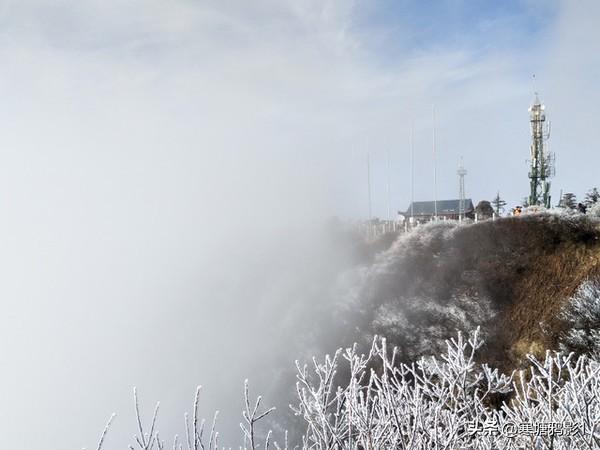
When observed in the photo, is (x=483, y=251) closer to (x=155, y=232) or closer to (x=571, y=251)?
(x=571, y=251)

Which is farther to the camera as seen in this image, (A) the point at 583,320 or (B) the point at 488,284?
(B) the point at 488,284

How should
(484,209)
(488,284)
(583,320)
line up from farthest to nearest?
Result: (484,209)
(488,284)
(583,320)

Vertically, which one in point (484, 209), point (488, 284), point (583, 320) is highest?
point (484, 209)

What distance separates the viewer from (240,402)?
26812mm

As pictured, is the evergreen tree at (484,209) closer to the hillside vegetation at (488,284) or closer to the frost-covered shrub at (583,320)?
the hillside vegetation at (488,284)

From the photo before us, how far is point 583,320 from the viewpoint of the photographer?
23406mm

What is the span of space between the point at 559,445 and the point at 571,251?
27.8m

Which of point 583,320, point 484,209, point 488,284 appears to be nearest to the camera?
point 583,320

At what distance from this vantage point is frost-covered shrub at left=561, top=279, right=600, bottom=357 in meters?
21.8

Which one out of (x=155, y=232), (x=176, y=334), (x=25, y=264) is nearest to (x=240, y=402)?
(x=176, y=334)

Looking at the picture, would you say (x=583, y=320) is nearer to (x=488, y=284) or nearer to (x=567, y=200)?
(x=488, y=284)

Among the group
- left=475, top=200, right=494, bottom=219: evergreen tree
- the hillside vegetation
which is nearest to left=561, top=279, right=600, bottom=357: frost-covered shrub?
the hillside vegetation

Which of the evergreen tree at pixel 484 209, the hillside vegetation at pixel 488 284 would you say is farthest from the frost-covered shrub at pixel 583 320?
the evergreen tree at pixel 484 209

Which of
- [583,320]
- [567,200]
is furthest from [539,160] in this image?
[583,320]
